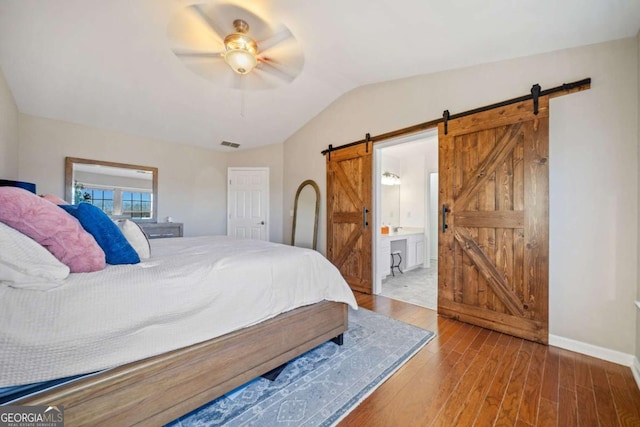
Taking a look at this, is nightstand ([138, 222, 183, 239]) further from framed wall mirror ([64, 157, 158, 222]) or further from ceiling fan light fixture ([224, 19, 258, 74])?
ceiling fan light fixture ([224, 19, 258, 74])

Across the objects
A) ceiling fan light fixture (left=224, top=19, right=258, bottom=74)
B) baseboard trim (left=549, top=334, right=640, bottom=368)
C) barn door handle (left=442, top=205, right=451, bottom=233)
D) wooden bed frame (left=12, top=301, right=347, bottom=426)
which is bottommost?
baseboard trim (left=549, top=334, right=640, bottom=368)

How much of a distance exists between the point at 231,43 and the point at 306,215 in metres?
2.91

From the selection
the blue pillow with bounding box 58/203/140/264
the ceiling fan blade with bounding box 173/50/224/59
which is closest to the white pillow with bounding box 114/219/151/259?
the blue pillow with bounding box 58/203/140/264

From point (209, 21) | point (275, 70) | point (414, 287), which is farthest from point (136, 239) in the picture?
point (414, 287)

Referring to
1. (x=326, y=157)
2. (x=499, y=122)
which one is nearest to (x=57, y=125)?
(x=326, y=157)

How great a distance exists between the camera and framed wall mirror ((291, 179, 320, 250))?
176 inches

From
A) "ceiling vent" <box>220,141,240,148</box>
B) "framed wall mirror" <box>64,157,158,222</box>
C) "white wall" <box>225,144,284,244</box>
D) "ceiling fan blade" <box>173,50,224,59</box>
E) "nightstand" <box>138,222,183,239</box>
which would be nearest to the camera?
"ceiling fan blade" <box>173,50,224,59</box>

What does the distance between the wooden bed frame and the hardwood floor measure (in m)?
0.58

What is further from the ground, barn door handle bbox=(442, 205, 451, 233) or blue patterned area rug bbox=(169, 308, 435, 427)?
barn door handle bbox=(442, 205, 451, 233)

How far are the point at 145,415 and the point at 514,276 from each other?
9.30 feet

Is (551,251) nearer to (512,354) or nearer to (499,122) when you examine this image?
(512,354)

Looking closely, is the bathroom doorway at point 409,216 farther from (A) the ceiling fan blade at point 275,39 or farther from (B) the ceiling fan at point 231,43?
(A) the ceiling fan blade at point 275,39

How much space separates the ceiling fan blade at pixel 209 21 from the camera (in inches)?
87.7

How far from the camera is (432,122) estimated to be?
114 inches
